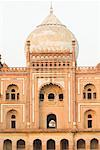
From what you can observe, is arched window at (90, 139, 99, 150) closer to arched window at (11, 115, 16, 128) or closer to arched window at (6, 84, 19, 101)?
arched window at (11, 115, 16, 128)

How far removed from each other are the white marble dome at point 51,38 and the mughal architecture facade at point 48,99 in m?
3.20

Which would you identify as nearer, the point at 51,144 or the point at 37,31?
the point at 51,144

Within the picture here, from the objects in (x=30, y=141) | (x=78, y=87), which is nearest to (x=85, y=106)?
(x=78, y=87)

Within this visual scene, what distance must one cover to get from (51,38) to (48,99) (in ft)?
23.5

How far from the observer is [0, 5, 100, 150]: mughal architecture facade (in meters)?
51.3

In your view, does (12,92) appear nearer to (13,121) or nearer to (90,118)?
(13,121)

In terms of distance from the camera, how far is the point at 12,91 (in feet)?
175

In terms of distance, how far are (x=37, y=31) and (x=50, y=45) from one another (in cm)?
259

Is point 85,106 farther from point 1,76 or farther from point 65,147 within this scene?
point 1,76

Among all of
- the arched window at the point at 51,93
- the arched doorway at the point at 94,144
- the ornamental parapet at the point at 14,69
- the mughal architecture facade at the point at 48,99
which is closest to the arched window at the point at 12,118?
the mughal architecture facade at the point at 48,99

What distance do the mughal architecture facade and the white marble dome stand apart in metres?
3.20

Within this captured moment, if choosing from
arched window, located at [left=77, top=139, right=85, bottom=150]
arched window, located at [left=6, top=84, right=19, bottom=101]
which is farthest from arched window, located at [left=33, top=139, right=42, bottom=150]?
arched window, located at [left=6, top=84, right=19, bottom=101]

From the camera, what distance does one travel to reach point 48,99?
5312 centimetres

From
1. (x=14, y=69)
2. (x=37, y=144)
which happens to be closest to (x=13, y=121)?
(x=37, y=144)
